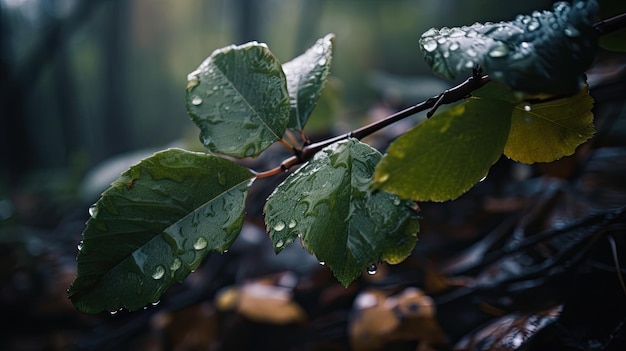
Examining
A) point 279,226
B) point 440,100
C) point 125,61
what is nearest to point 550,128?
point 440,100

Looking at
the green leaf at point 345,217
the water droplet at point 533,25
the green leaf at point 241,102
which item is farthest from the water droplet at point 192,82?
the water droplet at point 533,25

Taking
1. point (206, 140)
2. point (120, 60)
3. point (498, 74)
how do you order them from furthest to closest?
1. point (120, 60)
2. point (206, 140)
3. point (498, 74)

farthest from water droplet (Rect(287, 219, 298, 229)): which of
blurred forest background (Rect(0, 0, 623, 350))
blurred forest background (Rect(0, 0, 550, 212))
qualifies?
blurred forest background (Rect(0, 0, 550, 212))

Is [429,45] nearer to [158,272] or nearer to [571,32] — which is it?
[571,32]

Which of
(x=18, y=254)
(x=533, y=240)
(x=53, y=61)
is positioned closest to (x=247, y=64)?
(x=533, y=240)

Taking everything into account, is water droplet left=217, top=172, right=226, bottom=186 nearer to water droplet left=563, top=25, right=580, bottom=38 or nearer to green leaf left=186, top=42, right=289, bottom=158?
green leaf left=186, top=42, right=289, bottom=158

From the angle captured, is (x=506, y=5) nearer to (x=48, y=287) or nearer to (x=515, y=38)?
(x=515, y=38)
